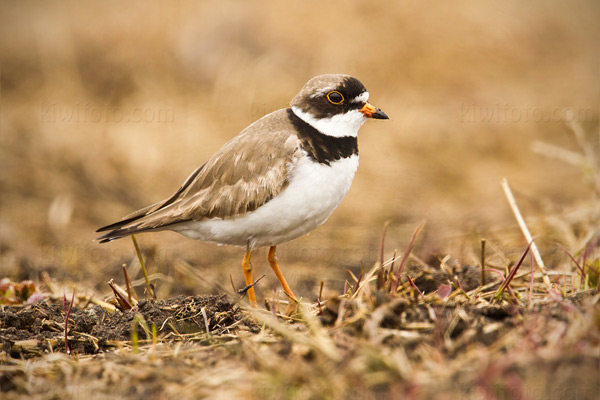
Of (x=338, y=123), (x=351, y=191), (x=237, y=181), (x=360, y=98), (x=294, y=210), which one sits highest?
(x=360, y=98)

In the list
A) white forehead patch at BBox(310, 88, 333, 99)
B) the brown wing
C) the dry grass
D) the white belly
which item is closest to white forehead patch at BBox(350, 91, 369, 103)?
white forehead patch at BBox(310, 88, 333, 99)

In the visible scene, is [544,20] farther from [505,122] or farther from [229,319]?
[229,319]

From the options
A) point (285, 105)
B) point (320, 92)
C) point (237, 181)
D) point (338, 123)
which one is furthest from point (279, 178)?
point (285, 105)

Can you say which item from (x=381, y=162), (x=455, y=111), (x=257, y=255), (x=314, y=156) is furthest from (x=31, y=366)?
(x=455, y=111)

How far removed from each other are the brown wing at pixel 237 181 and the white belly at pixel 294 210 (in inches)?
2.4

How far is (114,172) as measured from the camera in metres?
8.41

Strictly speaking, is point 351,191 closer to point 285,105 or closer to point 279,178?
point 285,105

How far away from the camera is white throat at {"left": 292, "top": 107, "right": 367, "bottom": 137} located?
4496 millimetres

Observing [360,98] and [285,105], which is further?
[285,105]

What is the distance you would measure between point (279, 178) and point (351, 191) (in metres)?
4.10

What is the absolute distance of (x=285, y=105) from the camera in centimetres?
907

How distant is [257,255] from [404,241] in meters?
1.59

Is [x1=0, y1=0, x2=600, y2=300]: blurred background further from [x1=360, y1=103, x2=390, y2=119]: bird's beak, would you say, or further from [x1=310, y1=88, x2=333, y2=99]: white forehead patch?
[x1=310, y1=88, x2=333, y2=99]: white forehead patch

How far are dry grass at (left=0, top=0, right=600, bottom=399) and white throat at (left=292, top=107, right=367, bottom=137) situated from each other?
103 cm
